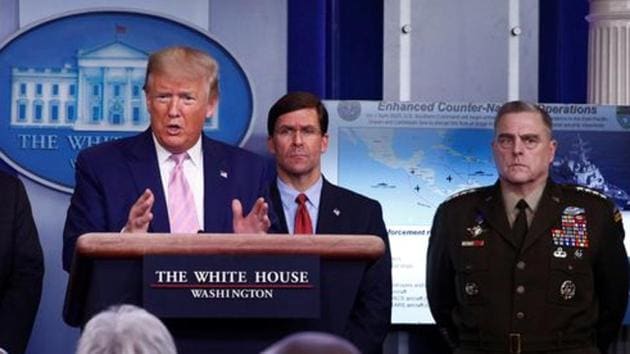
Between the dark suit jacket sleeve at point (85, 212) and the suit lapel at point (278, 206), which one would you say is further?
the suit lapel at point (278, 206)

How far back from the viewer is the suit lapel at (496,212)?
6218mm

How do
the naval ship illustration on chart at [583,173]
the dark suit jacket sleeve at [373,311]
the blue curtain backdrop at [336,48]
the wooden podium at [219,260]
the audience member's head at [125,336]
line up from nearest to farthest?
the audience member's head at [125,336]
the wooden podium at [219,260]
the dark suit jacket sleeve at [373,311]
the naval ship illustration on chart at [583,173]
the blue curtain backdrop at [336,48]

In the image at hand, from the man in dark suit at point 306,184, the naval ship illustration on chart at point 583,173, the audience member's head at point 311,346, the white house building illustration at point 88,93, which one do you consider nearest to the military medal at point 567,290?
the man in dark suit at point 306,184

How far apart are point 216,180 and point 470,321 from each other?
162 centimetres

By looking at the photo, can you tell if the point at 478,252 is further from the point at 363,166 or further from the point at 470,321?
the point at 363,166

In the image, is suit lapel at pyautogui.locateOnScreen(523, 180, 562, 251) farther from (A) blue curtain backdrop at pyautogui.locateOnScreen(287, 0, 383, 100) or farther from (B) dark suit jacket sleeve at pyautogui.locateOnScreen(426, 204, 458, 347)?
(A) blue curtain backdrop at pyautogui.locateOnScreen(287, 0, 383, 100)

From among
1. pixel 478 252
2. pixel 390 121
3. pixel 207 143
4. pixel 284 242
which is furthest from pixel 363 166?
pixel 284 242

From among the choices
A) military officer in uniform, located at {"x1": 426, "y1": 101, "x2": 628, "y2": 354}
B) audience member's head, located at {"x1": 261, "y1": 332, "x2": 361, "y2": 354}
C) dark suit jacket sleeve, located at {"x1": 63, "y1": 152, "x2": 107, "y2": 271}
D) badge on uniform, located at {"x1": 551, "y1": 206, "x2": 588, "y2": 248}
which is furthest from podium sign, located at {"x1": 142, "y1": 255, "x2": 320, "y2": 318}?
badge on uniform, located at {"x1": 551, "y1": 206, "x2": 588, "y2": 248}

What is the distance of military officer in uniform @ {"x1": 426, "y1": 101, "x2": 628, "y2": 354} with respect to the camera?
20.1ft

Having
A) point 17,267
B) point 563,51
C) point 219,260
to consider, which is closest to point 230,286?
point 219,260

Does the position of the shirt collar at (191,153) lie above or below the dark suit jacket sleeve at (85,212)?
above

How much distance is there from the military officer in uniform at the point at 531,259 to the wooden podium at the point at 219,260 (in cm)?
203

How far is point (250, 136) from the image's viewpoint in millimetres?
7547

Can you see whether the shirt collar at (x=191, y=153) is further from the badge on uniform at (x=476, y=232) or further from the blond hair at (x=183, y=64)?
the badge on uniform at (x=476, y=232)
